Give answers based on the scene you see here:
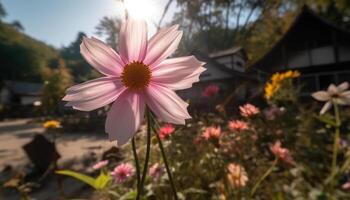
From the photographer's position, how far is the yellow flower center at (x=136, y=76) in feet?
1.41

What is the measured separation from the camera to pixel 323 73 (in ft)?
39.3

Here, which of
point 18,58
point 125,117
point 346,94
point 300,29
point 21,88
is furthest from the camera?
point 21,88

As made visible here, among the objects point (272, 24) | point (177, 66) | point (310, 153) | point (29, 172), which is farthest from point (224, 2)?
point (177, 66)

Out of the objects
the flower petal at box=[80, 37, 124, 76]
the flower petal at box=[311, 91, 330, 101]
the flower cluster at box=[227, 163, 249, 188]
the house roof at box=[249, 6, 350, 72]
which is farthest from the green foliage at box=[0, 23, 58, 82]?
the flower petal at box=[80, 37, 124, 76]

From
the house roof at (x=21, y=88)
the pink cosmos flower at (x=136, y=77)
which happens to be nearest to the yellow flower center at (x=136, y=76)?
the pink cosmos flower at (x=136, y=77)

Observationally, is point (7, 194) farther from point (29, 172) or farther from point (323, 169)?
point (323, 169)

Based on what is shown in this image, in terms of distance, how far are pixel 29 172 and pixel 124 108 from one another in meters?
4.78

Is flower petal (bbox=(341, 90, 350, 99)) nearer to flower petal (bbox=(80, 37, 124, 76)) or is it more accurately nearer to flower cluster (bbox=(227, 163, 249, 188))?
flower cluster (bbox=(227, 163, 249, 188))

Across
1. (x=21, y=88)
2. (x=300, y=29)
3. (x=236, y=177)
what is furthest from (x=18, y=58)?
(x=236, y=177)

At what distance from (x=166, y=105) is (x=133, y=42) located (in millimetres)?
96

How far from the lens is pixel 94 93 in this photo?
41cm

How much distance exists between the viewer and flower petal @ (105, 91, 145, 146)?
37cm

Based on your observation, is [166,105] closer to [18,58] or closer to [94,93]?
[94,93]

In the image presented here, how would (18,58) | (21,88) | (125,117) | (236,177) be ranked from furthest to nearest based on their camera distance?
1. (21,88)
2. (18,58)
3. (236,177)
4. (125,117)
